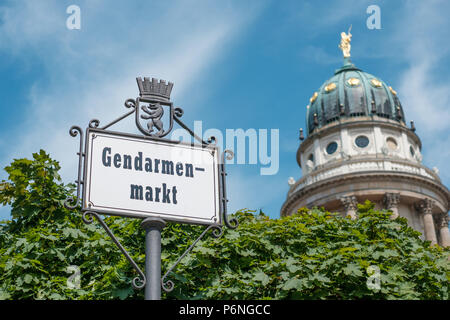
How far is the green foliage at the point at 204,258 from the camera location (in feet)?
48.1

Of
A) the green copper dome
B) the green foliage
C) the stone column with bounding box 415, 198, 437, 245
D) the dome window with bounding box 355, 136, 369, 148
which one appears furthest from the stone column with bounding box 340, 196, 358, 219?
the green foliage

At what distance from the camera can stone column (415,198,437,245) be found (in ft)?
190

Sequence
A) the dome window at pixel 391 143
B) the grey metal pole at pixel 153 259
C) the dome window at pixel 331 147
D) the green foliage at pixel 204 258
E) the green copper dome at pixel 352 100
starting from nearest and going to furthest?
the grey metal pole at pixel 153 259 < the green foliage at pixel 204 258 < the dome window at pixel 391 143 < the dome window at pixel 331 147 < the green copper dome at pixel 352 100

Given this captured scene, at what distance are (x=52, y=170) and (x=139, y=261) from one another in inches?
142

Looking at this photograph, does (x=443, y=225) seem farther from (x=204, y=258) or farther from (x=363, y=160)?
(x=204, y=258)

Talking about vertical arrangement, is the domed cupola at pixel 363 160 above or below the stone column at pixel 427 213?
above

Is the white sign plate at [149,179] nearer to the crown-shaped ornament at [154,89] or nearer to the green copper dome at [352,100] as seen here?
the crown-shaped ornament at [154,89]

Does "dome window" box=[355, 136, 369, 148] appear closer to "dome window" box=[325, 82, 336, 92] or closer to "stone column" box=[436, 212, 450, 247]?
"dome window" box=[325, 82, 336, 92]

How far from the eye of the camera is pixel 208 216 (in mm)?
7441

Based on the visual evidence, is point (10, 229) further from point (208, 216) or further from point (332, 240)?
point (208, 216)

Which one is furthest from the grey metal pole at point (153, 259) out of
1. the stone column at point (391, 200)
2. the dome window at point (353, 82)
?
the dome window at point (353, 82)

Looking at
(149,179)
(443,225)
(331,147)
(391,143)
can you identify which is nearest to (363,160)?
(331,147)

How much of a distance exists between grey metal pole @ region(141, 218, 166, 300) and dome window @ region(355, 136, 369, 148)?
5721cm

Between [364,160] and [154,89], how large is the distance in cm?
5351
